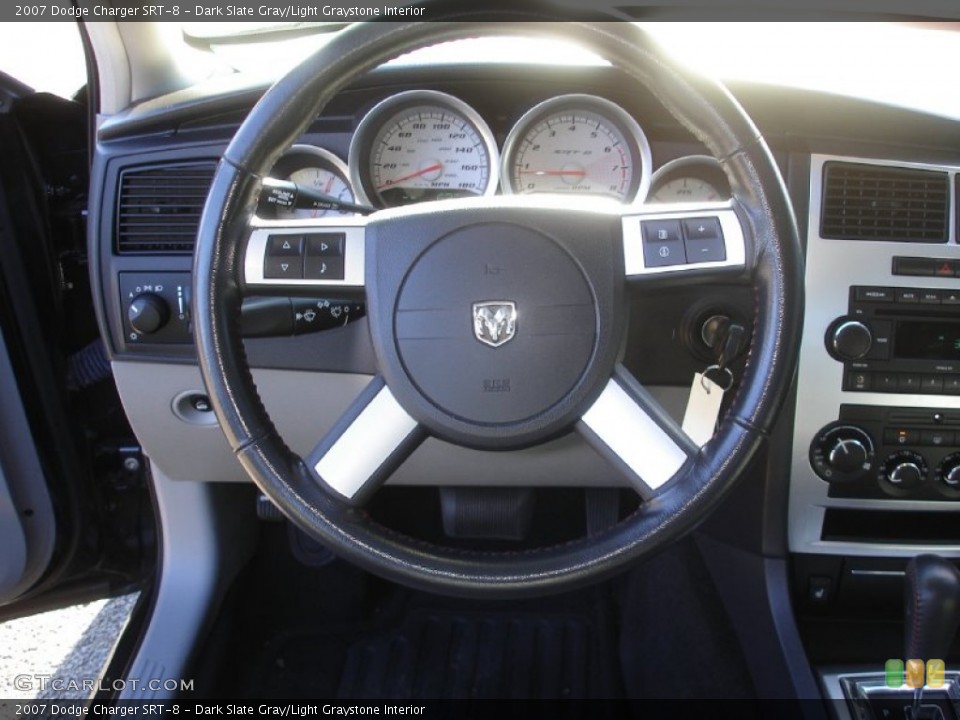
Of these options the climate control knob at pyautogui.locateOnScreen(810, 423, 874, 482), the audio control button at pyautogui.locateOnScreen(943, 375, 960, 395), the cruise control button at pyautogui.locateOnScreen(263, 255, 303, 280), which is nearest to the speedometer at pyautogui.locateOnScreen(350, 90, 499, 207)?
the cruise control button at pyautogui.locateOnScreen(263, 255, 303, 280)

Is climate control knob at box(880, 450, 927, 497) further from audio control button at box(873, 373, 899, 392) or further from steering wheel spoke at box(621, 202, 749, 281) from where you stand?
steering wheel spoke at box(621, 202, 749, 281)

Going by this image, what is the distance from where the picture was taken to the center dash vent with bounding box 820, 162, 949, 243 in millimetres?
1392

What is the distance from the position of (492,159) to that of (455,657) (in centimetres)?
119

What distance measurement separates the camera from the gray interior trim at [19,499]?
172 cm

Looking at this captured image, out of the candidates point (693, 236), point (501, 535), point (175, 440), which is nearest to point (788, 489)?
point (501, 535)

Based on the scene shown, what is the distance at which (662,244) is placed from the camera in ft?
3.40

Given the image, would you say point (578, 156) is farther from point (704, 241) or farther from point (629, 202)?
point (704, 241)

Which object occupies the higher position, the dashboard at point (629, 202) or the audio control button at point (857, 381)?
the dashboard at point (629, 202)

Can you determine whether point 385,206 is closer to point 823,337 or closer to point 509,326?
point 509,326

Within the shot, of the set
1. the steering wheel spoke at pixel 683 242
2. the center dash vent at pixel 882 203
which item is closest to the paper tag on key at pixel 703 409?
the steering wheel spoke at pixel 683 242

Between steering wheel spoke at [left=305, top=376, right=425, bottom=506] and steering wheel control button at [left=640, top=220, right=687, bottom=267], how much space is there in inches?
15.0

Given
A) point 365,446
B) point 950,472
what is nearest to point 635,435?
point 365,446

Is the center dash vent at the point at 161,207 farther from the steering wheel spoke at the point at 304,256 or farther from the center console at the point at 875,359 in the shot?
the center console at the point at 875,359

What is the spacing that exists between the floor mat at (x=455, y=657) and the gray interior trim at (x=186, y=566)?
10.3 inches
